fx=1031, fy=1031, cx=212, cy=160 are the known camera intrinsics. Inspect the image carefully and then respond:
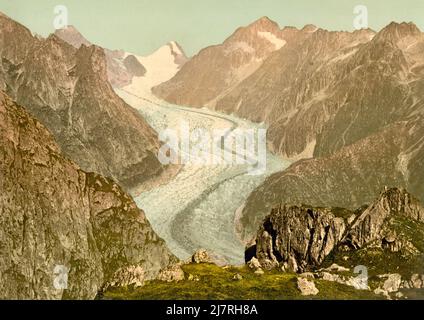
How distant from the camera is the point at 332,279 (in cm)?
16862

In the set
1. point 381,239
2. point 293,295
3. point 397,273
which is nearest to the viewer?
point 293,295

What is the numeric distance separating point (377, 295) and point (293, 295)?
1370 centimetres
